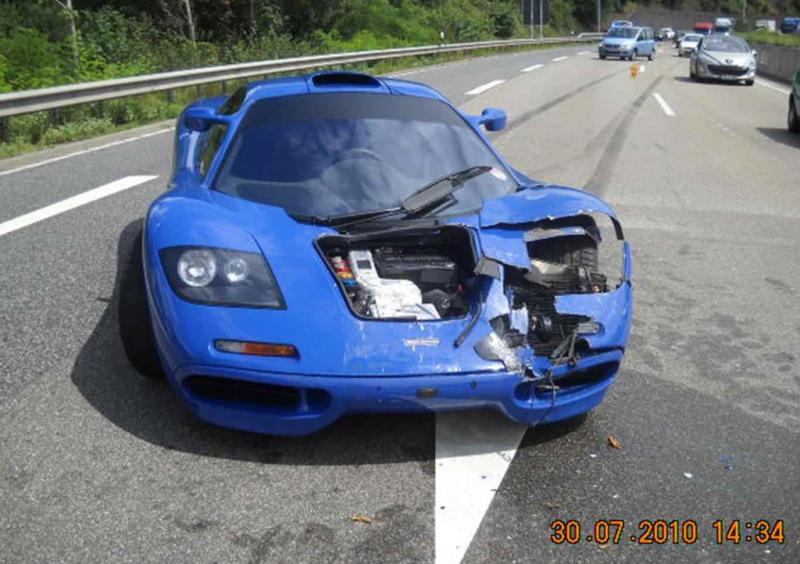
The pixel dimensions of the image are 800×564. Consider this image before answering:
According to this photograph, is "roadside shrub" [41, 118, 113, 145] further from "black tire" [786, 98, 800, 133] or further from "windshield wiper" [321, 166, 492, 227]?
"black tire" [786, 98, 800, 133]

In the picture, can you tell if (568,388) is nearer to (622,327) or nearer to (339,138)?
(622,327)

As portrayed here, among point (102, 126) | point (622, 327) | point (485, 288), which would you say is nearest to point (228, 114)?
point (485, 288)

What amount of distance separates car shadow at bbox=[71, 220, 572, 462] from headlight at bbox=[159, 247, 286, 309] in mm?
538

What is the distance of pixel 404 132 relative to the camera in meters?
4.53

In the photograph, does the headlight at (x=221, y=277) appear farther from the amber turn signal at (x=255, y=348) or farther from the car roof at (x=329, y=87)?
the car roof at (x=329, y=87)

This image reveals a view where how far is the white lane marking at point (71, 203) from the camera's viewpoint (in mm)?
6824

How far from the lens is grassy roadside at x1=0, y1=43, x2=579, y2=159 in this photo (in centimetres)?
1175

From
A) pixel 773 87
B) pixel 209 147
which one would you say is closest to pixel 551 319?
pixel 209 147

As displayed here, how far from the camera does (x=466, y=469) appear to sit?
315 cm

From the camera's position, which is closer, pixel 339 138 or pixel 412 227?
pixel 412 227

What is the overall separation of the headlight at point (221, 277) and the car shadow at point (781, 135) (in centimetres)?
1178

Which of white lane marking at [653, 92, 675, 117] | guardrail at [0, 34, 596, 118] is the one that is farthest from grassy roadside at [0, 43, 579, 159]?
white lane marking at [653, 92, 675, 117]

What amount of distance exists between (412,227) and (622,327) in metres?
0.98

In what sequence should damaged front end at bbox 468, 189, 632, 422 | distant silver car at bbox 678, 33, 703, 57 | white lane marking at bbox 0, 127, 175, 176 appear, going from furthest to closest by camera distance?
distant silver car at bbox 678, 33, 703, 57, white lane marking at bbox 0, 127, 175, 176, damaged front end at bbox 468, 189, 632, 422
